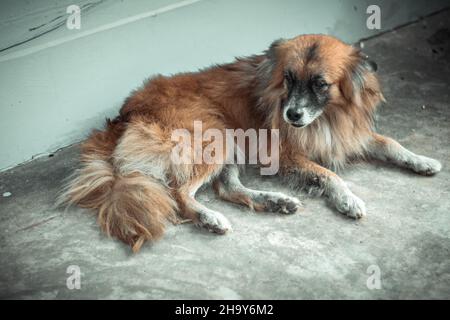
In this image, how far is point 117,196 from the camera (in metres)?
3.18

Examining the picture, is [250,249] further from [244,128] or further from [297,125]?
[244,128]

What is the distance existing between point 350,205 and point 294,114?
0.65m

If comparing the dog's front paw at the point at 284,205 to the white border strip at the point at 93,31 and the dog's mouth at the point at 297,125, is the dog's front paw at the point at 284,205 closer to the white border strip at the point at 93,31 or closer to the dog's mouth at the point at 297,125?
the dog's mouth at the point at 297,125

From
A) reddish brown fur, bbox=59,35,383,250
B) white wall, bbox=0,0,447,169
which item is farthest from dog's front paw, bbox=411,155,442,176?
white wall, bbox=0,0,447,169

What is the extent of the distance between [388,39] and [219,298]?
3806 millimetres

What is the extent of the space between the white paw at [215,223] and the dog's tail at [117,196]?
185mm

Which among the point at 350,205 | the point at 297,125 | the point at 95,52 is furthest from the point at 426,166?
the point at 95,52

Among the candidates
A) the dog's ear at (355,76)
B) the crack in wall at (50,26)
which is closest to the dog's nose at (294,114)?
the dog's ear at (355,76)

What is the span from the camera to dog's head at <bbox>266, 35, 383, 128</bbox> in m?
3.44

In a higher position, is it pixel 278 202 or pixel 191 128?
pixel 191 128
